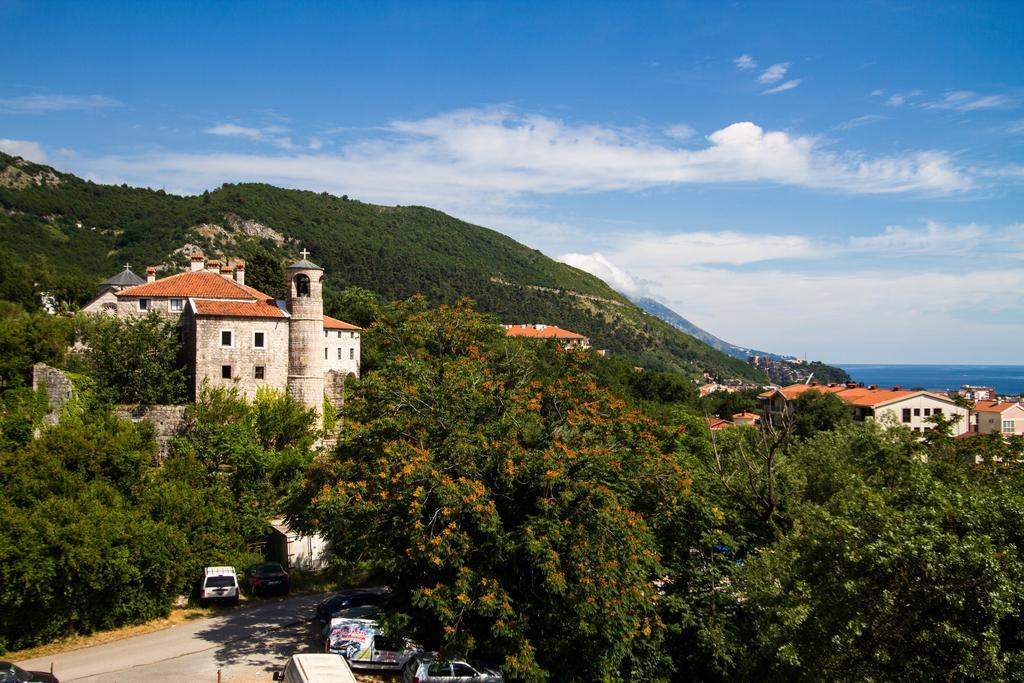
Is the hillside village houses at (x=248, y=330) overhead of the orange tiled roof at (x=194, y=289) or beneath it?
beneath

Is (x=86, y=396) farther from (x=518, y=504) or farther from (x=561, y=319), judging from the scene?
(x=561, y=319)

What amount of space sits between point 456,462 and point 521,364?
6.61 meters

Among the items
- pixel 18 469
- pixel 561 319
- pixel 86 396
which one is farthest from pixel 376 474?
pixel 561 319

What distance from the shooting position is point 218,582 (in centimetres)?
2664

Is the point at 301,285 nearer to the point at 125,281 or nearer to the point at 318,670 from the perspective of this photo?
the point at 125,281

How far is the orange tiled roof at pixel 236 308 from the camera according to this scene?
38594 mm

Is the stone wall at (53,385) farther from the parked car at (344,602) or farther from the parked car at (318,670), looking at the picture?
the parked car at (318,670)

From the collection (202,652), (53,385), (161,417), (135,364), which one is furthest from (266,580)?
(53,385)

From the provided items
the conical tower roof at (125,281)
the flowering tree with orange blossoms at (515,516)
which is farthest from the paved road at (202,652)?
the conical tower roof at (125,281)

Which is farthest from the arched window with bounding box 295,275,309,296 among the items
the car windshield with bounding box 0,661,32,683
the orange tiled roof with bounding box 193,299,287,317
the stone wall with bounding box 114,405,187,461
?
the car windshield with bounding box 0,661,32,683

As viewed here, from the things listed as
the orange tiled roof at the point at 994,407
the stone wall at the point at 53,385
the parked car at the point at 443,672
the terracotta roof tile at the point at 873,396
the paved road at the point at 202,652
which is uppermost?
the stone wall at the point at 53,385

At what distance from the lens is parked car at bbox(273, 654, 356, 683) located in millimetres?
13867

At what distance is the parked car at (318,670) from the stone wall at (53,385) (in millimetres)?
25890

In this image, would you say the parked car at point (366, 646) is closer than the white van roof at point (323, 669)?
No
